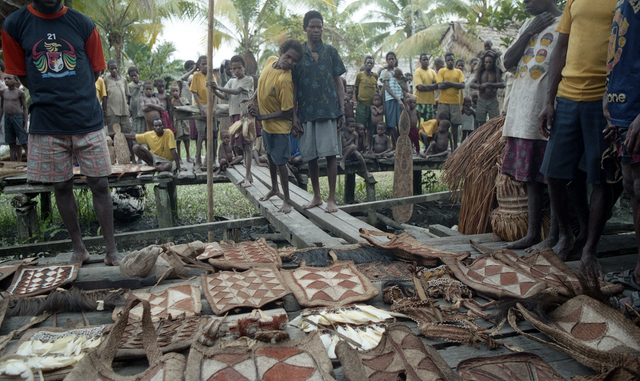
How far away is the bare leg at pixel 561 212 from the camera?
3.05 metres

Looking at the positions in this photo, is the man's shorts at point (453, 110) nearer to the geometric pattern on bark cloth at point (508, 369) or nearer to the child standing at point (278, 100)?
the child standing at point (278, 100)

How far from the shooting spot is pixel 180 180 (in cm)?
810

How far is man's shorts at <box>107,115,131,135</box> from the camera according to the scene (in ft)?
30.1

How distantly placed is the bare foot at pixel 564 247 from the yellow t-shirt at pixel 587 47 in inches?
36.2

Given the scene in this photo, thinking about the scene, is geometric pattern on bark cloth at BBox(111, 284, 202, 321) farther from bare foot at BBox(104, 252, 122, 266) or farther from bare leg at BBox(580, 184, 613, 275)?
bare leg at BBox(580, 184, 613, 275)

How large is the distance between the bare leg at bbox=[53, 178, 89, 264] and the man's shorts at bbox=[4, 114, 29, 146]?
630 cm

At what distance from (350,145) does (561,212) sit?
6.04 meters

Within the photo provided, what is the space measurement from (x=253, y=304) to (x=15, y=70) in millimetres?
2104

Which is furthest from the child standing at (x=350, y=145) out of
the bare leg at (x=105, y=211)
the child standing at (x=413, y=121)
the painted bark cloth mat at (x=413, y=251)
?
the bare leg at (x=105, y=211)

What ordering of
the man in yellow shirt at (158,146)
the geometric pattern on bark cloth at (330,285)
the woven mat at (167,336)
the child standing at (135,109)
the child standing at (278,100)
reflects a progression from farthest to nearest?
the child standing at (135,109) < the man in yellow shirt at (158,146) < the child standing at (278,100) < the geometric pattern on bark cloth at (330,285) < the woven mat at (167,336)

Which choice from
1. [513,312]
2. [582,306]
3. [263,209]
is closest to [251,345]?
[513,312]

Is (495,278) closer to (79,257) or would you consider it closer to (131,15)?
(79,257)

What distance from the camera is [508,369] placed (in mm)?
1729

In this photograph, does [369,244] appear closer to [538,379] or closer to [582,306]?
[582,306]
